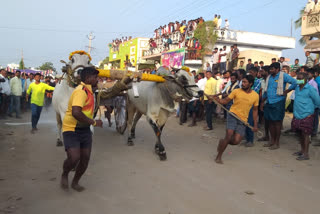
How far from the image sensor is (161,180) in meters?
4.46

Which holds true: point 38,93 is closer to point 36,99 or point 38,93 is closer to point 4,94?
point 36,99

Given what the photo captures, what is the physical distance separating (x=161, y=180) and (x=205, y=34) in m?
17.6

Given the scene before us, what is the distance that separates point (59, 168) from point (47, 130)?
13.5 ft

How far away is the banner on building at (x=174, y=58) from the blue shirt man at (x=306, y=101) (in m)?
15.5

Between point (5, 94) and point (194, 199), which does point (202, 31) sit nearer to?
point (5, 94)

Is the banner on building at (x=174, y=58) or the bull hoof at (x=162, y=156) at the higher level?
the banner on building at (x=174, y=58)

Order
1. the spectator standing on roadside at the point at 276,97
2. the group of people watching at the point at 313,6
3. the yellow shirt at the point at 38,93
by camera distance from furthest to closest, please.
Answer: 1. the group of people watching at the point at 313,6
2. the yellow shirt at the point at 38,93
3. the spectator standing on roadside at the point at 276,97

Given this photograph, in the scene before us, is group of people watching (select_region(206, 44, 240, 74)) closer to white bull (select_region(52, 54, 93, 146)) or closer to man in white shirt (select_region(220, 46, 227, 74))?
man in white shirt (select_region(220, 46, 227, 74))

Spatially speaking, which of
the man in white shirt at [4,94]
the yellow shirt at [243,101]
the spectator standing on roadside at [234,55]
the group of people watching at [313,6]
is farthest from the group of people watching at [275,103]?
the man in white shirt at [4,94]

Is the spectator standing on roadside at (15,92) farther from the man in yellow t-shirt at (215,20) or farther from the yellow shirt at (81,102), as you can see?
the man in yellow t-shirt at (215,20)

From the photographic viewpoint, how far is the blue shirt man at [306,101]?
5656mm

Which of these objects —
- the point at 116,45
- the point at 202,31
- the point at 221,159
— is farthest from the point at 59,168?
the point at 116,45

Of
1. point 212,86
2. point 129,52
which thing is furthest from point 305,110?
point 129,52

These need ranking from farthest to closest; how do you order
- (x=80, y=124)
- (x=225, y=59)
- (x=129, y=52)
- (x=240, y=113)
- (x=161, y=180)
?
(x=129, y=52) → (x=225, y=59) → (x=240, y=113) → (x=161, y=180) → (x=80, y=124)
